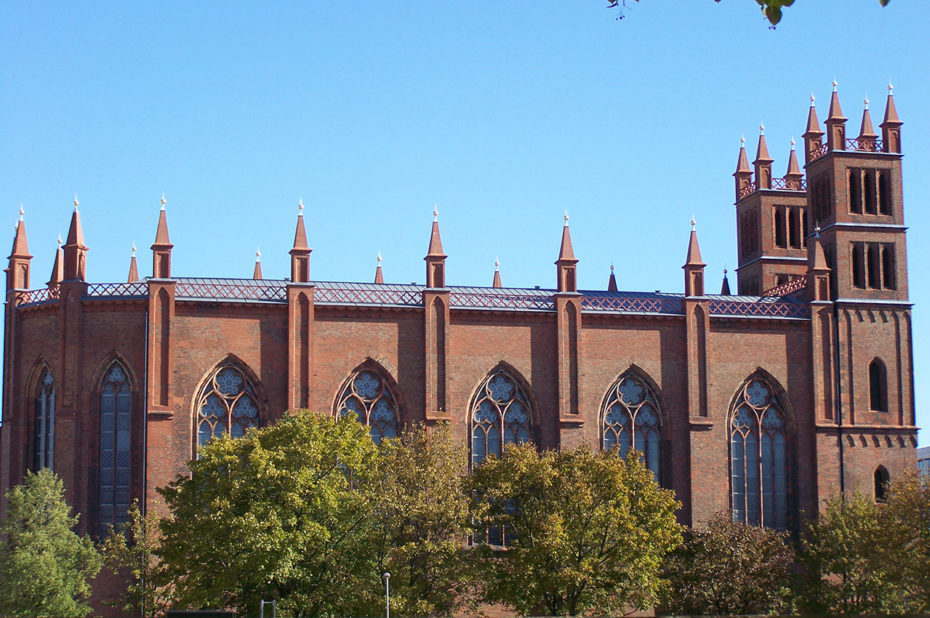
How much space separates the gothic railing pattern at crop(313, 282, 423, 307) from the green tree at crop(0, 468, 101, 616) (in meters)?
15.6

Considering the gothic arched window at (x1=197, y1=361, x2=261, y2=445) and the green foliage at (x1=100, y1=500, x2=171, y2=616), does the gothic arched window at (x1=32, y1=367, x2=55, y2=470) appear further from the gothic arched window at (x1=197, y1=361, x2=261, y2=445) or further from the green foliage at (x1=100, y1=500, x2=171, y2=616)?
the gothic arched window at (x1=197, y1=361, x2=261, y2=445)

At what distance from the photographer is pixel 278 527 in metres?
54.6

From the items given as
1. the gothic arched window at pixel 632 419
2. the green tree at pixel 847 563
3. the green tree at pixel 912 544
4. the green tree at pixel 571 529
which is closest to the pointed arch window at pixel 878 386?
the green tree at pixel 847 563

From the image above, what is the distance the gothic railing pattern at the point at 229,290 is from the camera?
69.6 m

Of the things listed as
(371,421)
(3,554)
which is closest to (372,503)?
(371,421)

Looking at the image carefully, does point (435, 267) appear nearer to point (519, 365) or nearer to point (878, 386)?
point (519, 365)

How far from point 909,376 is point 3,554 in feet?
154

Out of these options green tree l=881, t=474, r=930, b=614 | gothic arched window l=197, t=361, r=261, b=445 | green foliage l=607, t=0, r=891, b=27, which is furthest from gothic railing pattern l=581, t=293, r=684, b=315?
green foliage l=607, t=0, r=891, b=27

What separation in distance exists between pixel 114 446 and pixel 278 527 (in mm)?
16651

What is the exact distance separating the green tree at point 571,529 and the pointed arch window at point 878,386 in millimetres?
19642

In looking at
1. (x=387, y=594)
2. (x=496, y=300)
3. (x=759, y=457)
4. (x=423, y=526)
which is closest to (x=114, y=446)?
(x=423, y=526)

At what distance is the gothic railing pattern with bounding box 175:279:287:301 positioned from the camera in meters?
69.6

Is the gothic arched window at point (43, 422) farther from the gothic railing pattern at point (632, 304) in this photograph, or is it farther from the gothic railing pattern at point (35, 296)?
the gothic railing pattern at point (632, 304)

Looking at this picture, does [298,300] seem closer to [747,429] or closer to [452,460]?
[452,460]
